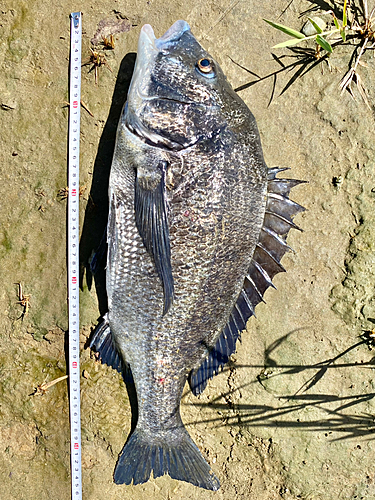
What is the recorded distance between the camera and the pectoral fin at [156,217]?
2.19m

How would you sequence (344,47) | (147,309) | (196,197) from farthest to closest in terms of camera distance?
1. (344,47)
2. (147,309)
3. (196,197)

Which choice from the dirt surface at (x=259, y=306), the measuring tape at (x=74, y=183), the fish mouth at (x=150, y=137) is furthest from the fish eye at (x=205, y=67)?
the measuring tape at (x=74, y=183)

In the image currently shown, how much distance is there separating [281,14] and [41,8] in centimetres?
170

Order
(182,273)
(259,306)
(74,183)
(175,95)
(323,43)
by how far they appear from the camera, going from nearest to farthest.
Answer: (175,95) < (182,273) < (323,43) < (74,183) < (259,306)

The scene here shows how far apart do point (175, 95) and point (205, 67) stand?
26 cm

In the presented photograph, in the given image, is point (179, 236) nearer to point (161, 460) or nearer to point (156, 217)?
point (156, 217)

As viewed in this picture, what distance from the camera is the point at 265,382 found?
9.17 feet

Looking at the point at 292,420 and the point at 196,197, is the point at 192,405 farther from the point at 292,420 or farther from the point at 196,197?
the point at 196,197

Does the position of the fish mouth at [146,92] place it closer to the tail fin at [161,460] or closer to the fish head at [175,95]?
the fish head at [175,95]

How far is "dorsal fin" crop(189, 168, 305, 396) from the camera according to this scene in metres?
2.44

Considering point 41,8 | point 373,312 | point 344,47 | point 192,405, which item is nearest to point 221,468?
point 192,405

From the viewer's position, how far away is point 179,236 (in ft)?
7.36

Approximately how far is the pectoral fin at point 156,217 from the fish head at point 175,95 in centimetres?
20

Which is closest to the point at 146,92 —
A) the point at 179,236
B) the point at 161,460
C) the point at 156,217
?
Answer: the point at 156,217
